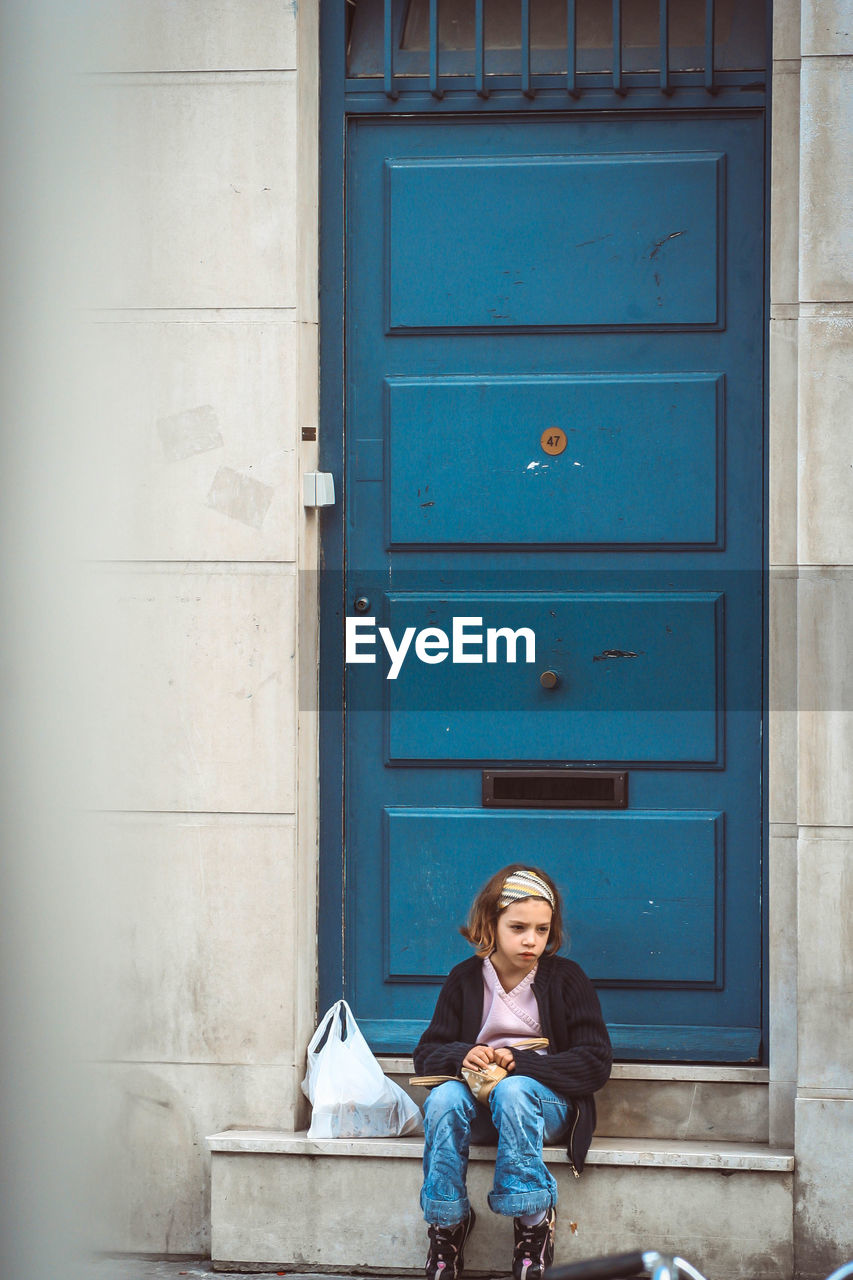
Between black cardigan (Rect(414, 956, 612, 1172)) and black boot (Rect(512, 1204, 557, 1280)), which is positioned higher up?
black cardigan (Rect(414, 956, 612, 1172))

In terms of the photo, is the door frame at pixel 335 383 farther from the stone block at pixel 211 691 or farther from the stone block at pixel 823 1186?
the stone block at pixel 823 1186

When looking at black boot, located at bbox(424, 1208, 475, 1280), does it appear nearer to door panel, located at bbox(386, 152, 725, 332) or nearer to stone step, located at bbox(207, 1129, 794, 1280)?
stone step, located at bbox(207, 1129, 794, 1280)

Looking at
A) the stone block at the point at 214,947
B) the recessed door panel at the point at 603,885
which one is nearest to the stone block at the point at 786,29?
the recessed door panel at the point at 603,885

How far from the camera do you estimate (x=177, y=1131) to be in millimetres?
4082

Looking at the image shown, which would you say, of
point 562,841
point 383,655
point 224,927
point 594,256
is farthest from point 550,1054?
point 594,256

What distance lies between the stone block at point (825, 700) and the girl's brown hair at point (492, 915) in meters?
0.79

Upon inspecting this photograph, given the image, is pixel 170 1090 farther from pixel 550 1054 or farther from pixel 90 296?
pixel 90 296

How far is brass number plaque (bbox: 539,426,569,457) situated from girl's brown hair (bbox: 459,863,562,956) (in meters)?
1.35

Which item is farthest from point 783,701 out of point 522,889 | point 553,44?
point 553,44

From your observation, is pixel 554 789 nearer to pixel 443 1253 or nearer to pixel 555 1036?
pixel 555 1036

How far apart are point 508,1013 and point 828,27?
10.1 ft

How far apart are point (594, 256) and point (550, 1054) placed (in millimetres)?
2485

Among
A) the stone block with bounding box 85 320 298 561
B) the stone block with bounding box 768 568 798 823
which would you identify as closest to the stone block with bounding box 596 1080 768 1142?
the stone block with bounding box 768 568 798 823

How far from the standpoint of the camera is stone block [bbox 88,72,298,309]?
13.5 ft
